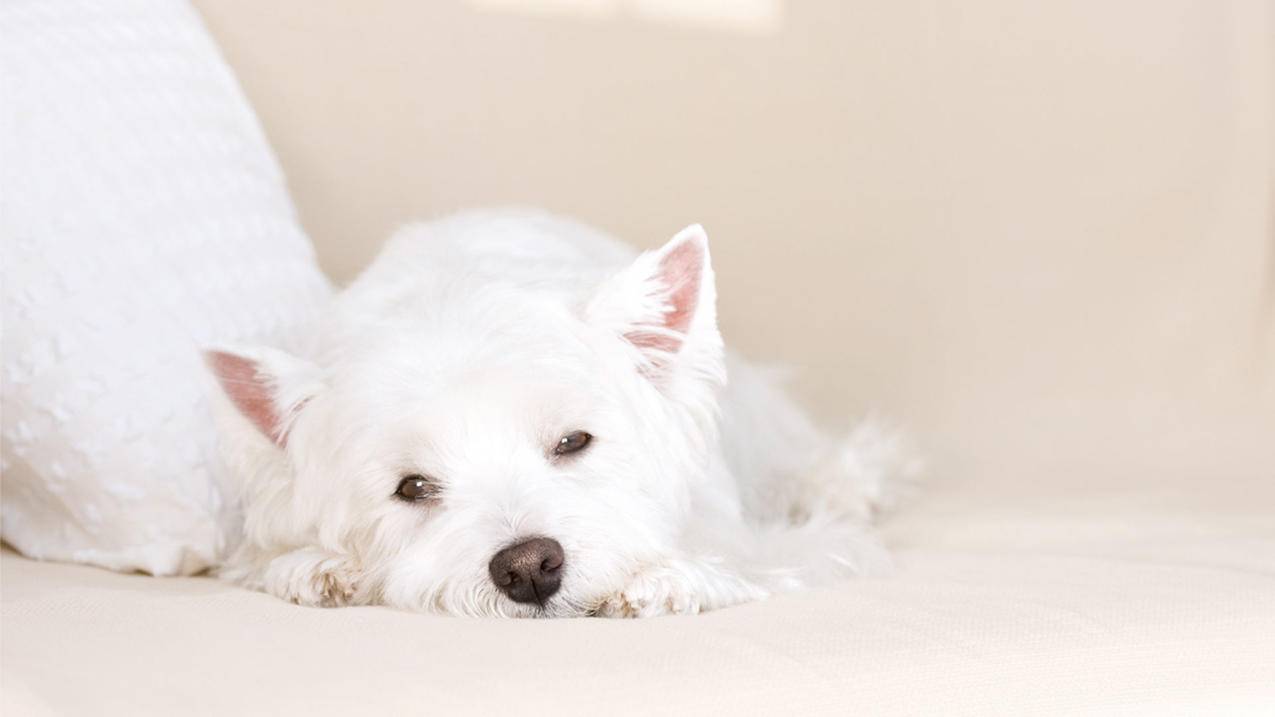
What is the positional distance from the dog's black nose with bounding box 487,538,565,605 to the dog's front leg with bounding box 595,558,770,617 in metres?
0.09

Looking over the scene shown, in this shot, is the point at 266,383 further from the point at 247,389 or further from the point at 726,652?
the point at 726,652

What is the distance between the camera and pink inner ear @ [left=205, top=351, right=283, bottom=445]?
2.25 m

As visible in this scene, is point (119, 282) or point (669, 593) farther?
point (119, 282)

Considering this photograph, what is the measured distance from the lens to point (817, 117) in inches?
143

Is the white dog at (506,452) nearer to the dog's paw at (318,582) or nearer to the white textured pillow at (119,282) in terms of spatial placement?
the dog's paw at (318,582)

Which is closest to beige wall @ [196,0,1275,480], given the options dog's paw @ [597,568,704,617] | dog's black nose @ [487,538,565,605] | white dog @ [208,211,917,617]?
white dog @ [208,211,917,617]

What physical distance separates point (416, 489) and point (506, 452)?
144mm

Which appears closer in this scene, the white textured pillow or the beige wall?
the white textured pillow

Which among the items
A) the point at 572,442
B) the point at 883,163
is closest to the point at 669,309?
the point at 572,442

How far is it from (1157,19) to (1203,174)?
0.39 metres

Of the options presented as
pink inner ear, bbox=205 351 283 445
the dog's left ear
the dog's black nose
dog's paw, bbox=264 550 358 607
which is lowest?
dog's paw, bbox=264 550 358 607

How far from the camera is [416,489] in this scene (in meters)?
2.12

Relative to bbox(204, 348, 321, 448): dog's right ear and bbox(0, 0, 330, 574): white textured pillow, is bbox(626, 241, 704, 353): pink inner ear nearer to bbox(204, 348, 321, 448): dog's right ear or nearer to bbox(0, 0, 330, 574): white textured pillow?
bbox(204, 348, 321, 448): dog's right ear

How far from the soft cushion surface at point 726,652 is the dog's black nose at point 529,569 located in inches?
3.1
